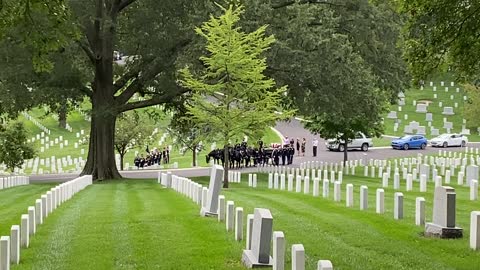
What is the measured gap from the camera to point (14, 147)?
4275 cm

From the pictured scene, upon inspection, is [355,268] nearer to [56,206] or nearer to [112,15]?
[56,206]

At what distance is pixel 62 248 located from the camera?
1026 cm

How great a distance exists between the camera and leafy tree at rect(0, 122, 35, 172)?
42656mm

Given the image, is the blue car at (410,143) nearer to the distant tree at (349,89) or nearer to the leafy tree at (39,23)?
the distant tree at (349,89)

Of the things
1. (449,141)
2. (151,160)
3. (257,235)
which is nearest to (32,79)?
(151,160)

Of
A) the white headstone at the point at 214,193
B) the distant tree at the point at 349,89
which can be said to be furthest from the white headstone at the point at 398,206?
the distant tree at the point at 349,89

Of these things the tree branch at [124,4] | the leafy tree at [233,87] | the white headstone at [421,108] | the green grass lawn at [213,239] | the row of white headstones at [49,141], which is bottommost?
the green grass lawn at [213,239]

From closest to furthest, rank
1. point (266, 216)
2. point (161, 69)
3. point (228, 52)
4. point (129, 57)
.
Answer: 1. point (266, 216)
2. point (228, 52)
3. point (161, 69)
4. point (129, 57)

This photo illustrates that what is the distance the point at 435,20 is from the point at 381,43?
18572mm

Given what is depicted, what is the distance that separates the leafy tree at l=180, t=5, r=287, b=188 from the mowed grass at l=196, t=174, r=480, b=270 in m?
6.43

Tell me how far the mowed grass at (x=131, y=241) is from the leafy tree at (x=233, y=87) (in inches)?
285

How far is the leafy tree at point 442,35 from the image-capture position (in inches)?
478

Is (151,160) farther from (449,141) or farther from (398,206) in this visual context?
(398,206)

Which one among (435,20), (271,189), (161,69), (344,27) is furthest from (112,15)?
(435,20)
